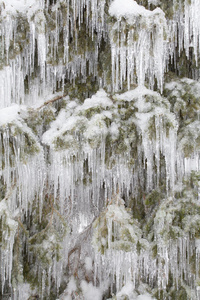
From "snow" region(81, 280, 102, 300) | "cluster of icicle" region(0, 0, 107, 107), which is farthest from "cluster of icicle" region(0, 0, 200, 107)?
"snow" region(81, 280, 102, 300)

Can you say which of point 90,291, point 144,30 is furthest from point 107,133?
point 90,291

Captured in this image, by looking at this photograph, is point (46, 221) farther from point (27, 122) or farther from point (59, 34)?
point (59, 34)

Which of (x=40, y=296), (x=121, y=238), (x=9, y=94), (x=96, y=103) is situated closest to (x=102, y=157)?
(x=96, y=103)

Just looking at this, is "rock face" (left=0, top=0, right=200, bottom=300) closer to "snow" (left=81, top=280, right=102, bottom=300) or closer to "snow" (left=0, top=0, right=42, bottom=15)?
"snow" (left=0, top=0, right=42, bottom=15)

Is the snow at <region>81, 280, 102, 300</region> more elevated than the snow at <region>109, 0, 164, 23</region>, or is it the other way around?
the snow at <region>109, 0, 164, 23</region>

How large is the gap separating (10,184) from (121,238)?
3.80 feet

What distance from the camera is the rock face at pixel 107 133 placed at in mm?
2514

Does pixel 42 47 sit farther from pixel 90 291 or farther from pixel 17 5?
pixel 90 291

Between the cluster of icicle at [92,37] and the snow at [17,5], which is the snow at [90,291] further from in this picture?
the snow at [17,5]

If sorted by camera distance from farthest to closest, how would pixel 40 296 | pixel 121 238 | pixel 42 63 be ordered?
pixel 40 296 < pixel 42 63 < pixel 121 238

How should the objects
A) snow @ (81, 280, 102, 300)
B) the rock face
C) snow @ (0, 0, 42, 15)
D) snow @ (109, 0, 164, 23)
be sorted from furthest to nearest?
1. snow @ (81, 280, 102, 300)
2. snow @ (0, 0, 42, 15)
3. the rock face
4. snow @ (109, 0, 164, 23)

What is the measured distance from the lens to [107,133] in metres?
2.56

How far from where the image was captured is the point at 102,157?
2637mm

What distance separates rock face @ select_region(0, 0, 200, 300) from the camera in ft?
8.25
